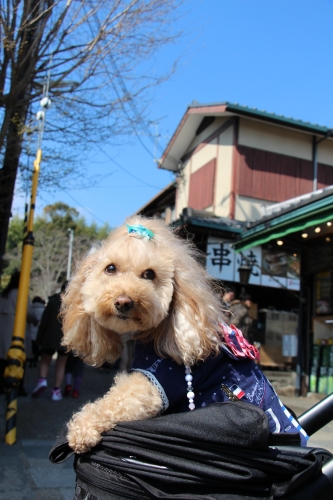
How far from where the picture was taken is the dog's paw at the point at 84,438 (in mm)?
1252

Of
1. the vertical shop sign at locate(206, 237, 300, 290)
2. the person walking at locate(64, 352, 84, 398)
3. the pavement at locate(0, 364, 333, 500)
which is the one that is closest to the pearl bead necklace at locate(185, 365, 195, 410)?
the pavement at locate(0, 364, 333, 500)

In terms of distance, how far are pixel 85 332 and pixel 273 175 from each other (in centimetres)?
1147

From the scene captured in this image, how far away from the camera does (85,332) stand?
4.91 ft

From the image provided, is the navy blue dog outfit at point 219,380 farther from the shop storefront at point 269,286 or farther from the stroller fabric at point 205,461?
the shop storefront at point 269,286

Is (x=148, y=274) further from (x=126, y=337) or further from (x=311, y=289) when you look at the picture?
(x=311, y=289)

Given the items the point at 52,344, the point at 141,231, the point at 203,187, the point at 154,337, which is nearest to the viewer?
the point at 154,337

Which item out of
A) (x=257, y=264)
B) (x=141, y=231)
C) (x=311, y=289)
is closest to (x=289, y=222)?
(x=311, y=289)

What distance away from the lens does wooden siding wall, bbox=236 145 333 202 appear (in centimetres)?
1195

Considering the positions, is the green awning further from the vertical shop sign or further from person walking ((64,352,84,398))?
person walking ((64,352,84,398))

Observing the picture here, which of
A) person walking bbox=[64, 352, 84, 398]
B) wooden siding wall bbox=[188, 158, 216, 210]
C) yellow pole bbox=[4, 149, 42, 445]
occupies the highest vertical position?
wooden siding wall bbox=[188, 158, 216, 210]

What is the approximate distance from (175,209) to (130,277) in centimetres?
1461

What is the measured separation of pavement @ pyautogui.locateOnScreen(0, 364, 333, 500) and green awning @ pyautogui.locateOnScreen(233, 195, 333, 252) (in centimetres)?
388

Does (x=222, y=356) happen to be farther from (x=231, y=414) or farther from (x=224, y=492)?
(x=224, y=492)

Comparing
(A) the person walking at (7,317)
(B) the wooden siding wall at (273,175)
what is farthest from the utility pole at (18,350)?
(B) the wooden siding wall at (273,175)
